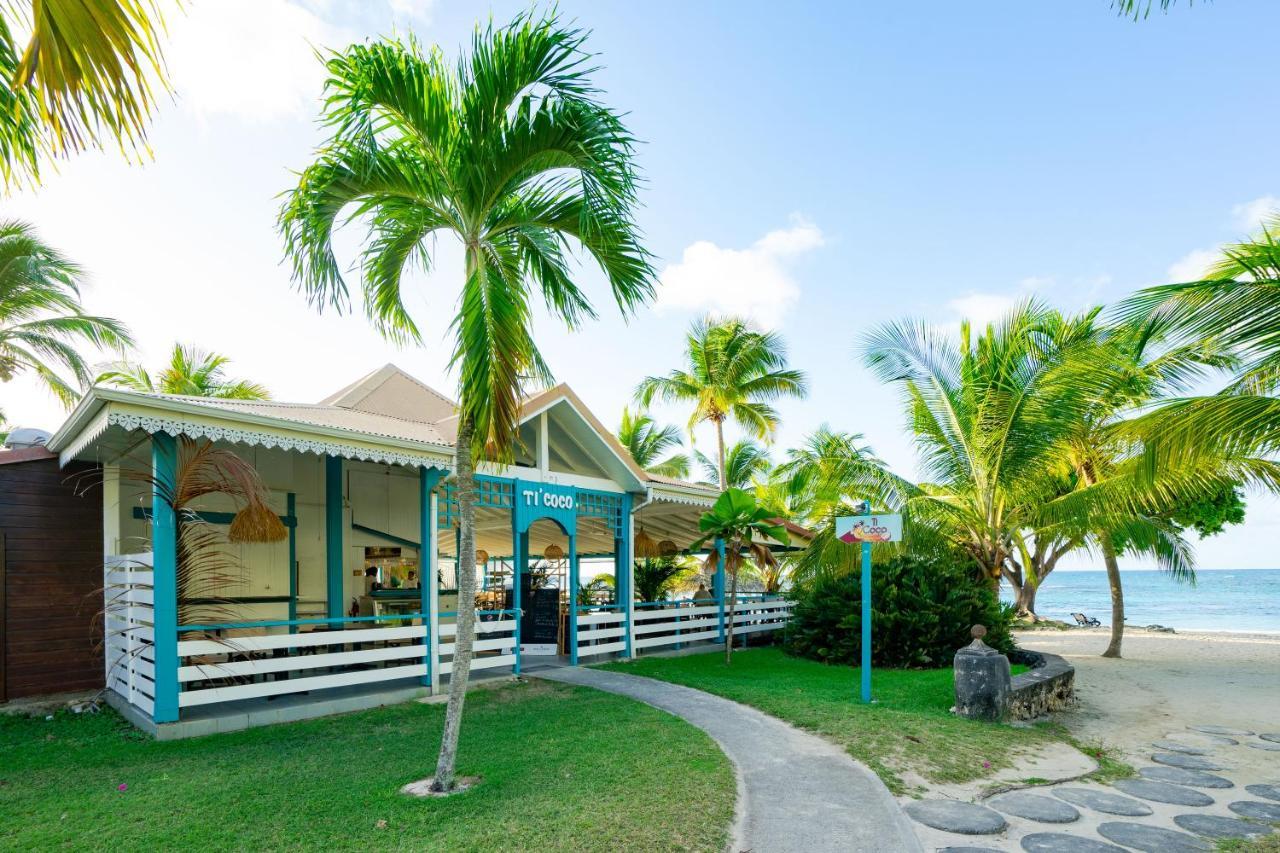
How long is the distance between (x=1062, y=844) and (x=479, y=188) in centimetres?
627

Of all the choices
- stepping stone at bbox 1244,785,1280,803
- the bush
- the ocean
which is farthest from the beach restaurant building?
the ocean

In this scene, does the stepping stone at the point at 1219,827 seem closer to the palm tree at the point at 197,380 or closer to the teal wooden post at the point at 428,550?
the teal wooden post at the point at 428,550

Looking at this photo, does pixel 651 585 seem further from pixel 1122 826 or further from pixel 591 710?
pixel 1122 826

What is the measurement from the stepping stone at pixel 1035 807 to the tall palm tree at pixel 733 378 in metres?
19.6

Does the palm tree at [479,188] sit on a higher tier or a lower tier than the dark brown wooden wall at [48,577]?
higher

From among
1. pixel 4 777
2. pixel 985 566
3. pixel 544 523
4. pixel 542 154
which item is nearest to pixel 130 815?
pixel 4 777

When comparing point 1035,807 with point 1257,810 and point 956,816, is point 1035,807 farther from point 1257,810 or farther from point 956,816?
point 1257,810

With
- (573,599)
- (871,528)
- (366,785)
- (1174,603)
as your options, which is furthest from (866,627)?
(1174,603)

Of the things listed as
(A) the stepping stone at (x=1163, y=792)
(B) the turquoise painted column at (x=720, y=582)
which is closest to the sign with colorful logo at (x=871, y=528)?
(A) the stepping stone at (x=1163, y=792)

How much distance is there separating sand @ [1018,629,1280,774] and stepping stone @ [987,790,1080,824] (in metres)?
2.56

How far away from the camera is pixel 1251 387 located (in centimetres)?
720

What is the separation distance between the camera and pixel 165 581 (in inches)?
293

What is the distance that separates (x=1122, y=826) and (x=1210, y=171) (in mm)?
9010

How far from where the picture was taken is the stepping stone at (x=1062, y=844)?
5.11 meters
